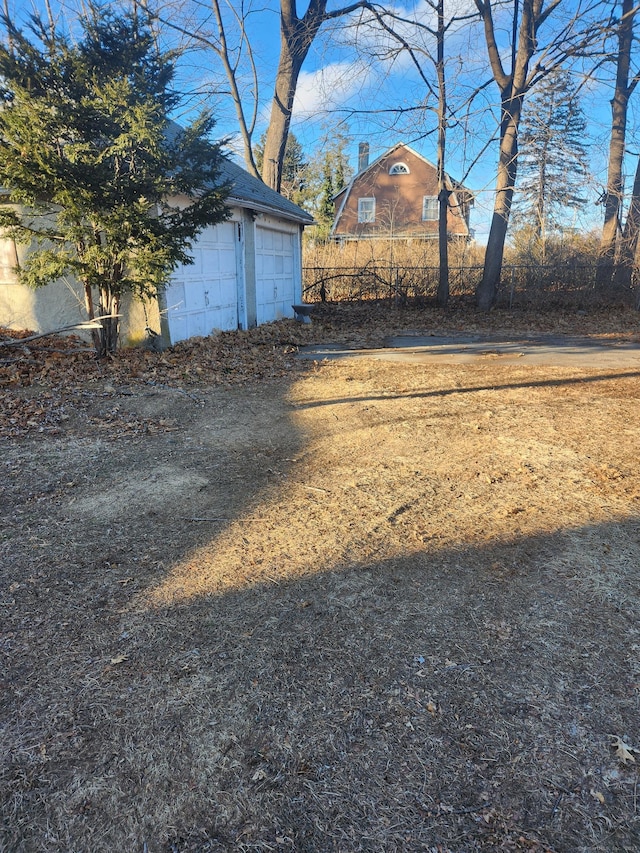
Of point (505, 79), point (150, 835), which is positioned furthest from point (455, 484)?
point (505, 79)

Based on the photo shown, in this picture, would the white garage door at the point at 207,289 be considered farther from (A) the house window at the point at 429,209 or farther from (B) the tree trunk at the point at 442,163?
(A) the house window at the point at 429,209

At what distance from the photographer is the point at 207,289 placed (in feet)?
35.3

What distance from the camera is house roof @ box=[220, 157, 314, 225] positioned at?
37.1 ft

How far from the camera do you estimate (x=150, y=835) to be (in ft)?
5.15

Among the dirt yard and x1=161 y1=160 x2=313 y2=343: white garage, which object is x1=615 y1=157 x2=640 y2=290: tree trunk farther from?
the dirt yard

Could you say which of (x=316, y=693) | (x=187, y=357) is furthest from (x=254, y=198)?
(x=316, y=693)

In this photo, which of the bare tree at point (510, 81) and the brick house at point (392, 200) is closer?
the bare tree at point (510, 81)

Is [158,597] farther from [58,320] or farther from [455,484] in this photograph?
[58,320]

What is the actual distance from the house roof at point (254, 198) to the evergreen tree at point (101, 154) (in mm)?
2724

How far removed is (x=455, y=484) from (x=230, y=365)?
537cm

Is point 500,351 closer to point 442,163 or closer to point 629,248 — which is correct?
point 442,163

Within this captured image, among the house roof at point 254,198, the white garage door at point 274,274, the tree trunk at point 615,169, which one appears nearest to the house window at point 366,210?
the tree trunk at point 615,169

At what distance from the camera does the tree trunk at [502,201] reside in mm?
15336

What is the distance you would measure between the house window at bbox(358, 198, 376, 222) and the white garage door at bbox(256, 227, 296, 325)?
60.5 feet
